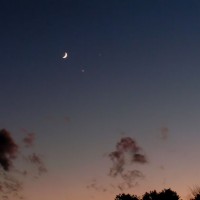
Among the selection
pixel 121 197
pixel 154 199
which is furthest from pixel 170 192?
pixel 121 197

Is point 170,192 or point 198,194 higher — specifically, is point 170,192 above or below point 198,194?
above

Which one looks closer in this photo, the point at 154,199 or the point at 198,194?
the point at 198,194

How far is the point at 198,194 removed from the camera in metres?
67.3

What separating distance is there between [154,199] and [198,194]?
18711 millimetres

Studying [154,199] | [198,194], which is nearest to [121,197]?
[154,199]

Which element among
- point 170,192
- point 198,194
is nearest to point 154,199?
point 170,192

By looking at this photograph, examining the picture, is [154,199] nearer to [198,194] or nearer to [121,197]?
[121,197]

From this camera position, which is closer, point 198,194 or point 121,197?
point 198,194

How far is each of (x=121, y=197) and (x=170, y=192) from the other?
14.5 meters

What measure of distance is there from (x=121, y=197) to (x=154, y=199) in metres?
9.78

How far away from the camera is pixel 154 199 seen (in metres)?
83.4

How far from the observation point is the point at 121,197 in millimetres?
87125

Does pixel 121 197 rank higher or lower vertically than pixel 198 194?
higher

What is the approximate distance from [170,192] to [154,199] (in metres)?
5.02
